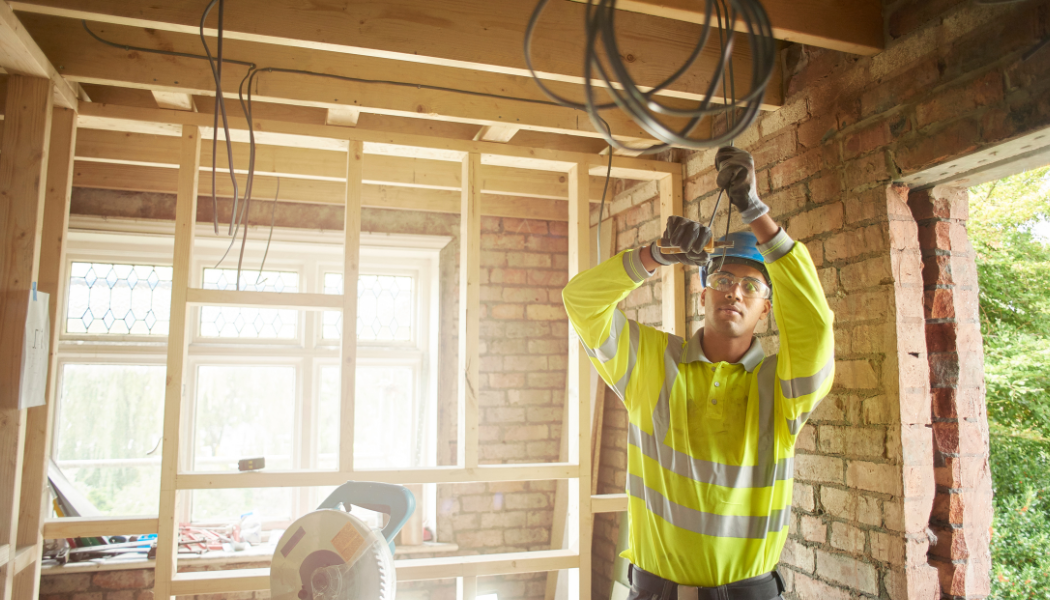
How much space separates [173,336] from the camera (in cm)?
222

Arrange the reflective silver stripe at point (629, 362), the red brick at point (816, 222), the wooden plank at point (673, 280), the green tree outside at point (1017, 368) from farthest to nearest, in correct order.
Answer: the green tree outside at point (1017, 368) → the wooden plank at point (673, 280) → the red brick at point (816, 222) → the reflective silver stripe at point (629, 362)

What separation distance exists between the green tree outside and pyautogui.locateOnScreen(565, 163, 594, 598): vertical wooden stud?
377 centimetres

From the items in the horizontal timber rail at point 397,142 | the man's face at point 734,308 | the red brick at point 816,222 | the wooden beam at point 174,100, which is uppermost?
the wooden beam at point 174,100

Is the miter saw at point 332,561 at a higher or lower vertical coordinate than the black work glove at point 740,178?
lower

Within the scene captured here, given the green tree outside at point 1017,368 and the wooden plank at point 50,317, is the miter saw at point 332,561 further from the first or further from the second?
the green tree outside at point 1017,368

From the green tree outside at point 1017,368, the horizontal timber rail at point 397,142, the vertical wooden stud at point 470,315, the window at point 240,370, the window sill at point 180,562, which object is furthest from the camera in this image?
the green tree outside at point 1017,368

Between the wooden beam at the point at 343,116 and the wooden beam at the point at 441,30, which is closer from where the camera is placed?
the wooden beam at the point at 441,30

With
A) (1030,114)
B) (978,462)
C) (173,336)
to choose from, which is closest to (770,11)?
(1030,114)

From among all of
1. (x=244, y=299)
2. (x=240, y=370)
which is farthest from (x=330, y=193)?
(x=244, y=299)

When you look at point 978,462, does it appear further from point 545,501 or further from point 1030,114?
point 545,501

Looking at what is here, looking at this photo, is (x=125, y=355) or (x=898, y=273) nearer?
(x=898, y=273)

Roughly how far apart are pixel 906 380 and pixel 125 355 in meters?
3.68

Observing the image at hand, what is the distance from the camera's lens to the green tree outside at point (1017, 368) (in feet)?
16.0

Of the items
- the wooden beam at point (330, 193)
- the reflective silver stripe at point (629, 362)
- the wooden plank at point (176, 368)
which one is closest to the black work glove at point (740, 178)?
the reflective silver stripe at point (629, 362)
